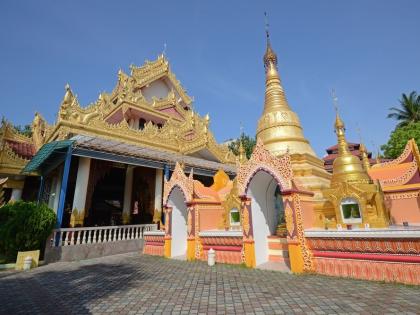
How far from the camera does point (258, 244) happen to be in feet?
24.6

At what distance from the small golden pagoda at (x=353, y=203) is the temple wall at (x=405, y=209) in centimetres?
210

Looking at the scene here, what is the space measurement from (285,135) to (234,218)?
426cm

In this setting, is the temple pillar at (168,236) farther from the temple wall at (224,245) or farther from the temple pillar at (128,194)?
the temple pillar at (128,194)

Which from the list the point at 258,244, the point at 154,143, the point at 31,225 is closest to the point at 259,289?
the point at 258,244

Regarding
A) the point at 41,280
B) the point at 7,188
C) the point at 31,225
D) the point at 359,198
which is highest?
the point at 7,188

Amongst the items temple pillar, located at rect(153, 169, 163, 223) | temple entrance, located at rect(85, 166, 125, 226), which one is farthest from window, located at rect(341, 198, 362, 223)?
temple entrance, located at rect(85, 166, 125, 226)

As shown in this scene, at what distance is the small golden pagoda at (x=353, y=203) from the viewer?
6832 mm

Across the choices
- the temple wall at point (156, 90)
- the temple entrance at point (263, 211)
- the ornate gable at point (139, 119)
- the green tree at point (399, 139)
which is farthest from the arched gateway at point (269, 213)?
the green tree at point (399, 139)

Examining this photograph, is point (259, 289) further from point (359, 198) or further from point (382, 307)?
point (359, 198)

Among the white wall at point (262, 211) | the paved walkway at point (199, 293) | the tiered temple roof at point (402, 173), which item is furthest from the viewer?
the tiered temple roof at point (402, 173)

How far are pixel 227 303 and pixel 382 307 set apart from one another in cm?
241

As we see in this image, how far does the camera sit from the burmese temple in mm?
6094

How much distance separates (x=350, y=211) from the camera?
7.12 meters

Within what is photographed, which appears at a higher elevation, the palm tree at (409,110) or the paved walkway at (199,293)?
the palm tree at (409,110)
